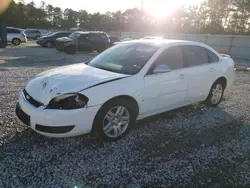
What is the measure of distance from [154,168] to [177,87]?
176 cm

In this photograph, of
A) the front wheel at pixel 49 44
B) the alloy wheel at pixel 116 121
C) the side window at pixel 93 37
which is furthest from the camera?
the front wheel at pixel 49 44

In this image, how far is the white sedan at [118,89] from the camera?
122 inches

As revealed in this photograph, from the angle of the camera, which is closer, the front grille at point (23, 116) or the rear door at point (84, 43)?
the front grille at point (23, 116)

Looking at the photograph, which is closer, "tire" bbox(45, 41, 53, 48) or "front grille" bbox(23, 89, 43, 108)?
"front grille" bbox(23, 89, 43, 108)

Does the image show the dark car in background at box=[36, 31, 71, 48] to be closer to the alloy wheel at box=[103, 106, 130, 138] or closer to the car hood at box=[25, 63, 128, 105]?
the car hood at box=[25, 63, 128, 105]

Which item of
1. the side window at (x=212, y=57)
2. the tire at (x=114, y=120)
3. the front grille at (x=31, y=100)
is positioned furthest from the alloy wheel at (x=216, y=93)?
the front grille at (x=31, y=100)

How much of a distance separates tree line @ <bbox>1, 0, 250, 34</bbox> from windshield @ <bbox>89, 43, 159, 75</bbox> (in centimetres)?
1832

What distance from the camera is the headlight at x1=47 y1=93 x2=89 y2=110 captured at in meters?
3.07

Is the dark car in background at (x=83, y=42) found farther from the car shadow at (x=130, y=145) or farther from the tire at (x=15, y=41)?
the car shadow at (x=130, y=145)

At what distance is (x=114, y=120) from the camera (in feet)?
11.5

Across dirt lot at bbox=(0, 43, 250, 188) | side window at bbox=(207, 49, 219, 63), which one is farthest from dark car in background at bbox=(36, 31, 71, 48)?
side window at bbox=(207, 49, 219, 63)

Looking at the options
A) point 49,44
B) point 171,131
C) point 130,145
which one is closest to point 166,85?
point 171,131

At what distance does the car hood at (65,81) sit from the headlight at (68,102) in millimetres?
55

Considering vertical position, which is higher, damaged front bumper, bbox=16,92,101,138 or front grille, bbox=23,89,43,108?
front grille, bbox=23,89,43,108
